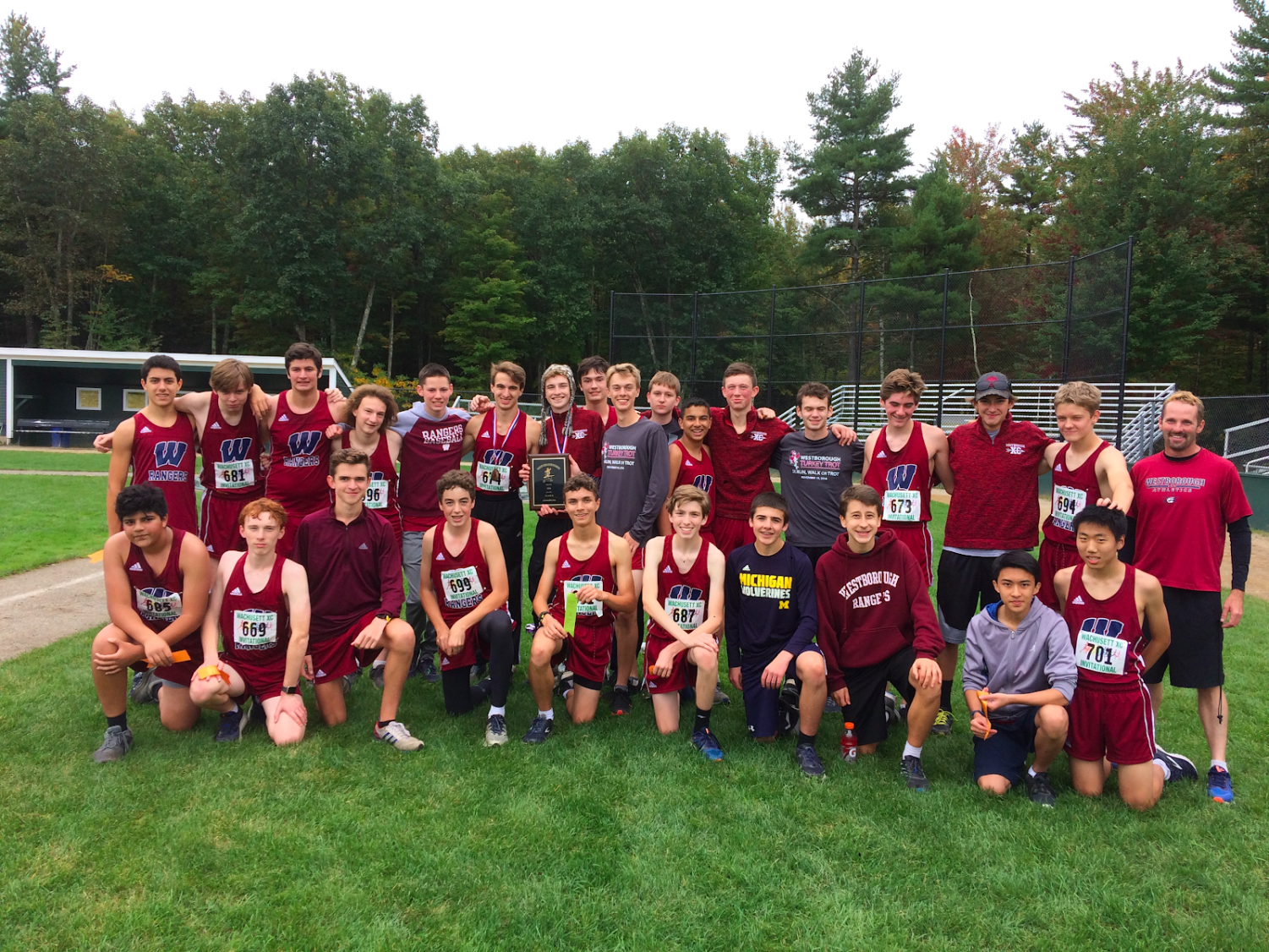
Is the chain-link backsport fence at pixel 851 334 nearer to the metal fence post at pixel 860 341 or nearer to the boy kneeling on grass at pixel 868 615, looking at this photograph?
the metal fence post at pixel 860 341

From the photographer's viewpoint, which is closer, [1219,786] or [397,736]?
[1219,786]

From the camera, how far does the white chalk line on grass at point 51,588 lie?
6773 millimetres

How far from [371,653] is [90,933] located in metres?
2.02

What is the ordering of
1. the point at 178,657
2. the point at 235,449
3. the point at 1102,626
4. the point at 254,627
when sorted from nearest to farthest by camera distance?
1. the point at 1102,626
2. the point at 178,657
3. the point at 254,627
4. the point at 235,449

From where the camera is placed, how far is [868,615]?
4.04 meters

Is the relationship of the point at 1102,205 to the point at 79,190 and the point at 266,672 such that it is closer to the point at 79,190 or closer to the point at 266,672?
the point at 266,672

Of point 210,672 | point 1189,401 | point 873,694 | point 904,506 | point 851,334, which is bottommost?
point 873,694

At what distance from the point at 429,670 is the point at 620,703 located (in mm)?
1419

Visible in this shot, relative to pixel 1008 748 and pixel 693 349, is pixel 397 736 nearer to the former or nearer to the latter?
pixel 1008 748

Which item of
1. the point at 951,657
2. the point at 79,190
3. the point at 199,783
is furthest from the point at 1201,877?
the point at 79,190

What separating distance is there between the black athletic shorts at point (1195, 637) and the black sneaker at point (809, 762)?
5.69ft

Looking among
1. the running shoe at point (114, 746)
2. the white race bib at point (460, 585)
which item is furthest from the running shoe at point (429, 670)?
the running shoe at point (114, 746)

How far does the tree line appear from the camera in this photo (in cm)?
3156

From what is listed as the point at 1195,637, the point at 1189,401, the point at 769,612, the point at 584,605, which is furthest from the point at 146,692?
the point at 1189,401
